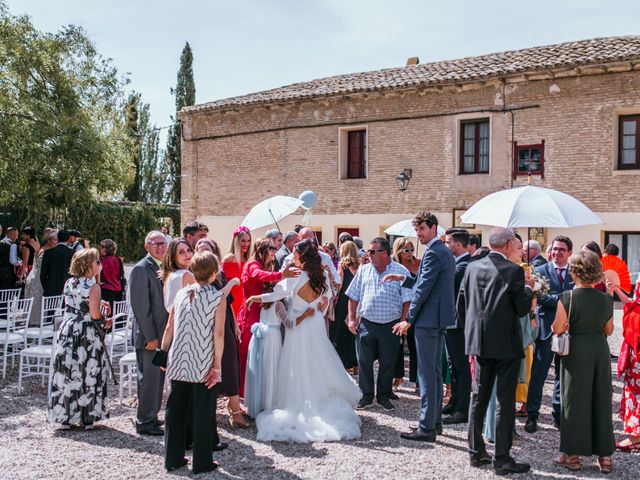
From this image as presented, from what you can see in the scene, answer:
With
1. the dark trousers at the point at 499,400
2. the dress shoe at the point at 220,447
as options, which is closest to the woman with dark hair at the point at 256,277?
the dress shoe at the point at 220,447

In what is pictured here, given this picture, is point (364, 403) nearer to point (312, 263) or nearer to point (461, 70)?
point (312, 263)

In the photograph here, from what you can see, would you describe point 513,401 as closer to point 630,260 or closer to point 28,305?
point 28,305

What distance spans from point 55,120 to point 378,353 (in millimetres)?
11690

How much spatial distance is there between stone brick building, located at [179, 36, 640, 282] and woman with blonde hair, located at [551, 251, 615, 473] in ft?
40.2

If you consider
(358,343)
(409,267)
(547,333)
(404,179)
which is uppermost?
(404,179)

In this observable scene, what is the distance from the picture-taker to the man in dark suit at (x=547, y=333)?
628 cm

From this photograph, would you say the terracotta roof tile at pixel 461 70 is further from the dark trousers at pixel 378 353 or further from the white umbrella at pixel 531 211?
the dark trousers at pixel 378 353

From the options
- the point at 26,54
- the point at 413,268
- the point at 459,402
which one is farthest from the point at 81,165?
the point at 459,402

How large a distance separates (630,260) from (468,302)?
503 inches

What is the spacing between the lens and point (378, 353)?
7.09m

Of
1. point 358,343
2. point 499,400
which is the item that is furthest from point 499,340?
point 358,343

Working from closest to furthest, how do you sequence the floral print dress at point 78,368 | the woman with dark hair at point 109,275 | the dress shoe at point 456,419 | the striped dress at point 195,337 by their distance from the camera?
the striped dress at point 195,337 → the floral print dress at point 78,368 → the dress shoe at point 456,419 → the woman with dark hair at point 109,275

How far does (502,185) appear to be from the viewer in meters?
17.8

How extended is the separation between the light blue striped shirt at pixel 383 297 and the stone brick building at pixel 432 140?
11081 millimetres
